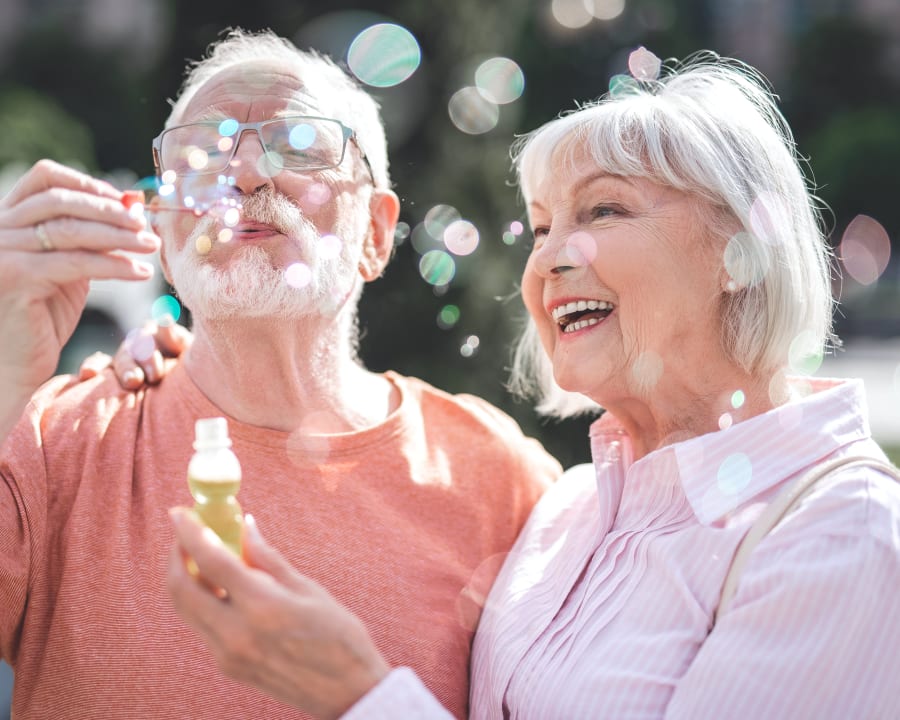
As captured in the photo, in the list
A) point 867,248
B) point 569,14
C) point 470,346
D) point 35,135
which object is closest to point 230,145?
point 470,346

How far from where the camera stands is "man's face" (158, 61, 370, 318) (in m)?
2.55

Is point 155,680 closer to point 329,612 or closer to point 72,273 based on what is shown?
point 329,612

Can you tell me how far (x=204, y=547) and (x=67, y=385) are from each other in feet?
4.32

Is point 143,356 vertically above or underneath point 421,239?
above

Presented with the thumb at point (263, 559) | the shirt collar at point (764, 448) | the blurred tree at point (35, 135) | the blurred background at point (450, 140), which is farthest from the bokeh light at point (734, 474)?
the blurred tree at point (35, 135)

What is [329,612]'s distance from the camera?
162cm

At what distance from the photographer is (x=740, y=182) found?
233 cm

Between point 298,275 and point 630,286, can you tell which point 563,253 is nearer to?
point 630,286

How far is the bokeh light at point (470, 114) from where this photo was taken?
5.75 m

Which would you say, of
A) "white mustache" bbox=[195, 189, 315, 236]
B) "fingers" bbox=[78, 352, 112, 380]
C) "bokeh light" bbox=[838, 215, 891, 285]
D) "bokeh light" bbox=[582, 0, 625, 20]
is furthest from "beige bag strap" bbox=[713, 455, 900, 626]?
"bokeh light" bbox=[838, 215, 891, 285]

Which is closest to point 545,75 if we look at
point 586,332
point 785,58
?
point 586,332

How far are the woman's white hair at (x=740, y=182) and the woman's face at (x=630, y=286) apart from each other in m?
0.04

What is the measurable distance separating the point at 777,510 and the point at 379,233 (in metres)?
1.65

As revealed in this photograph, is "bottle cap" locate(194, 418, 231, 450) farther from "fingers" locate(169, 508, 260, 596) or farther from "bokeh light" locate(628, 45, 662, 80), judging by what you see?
"bokeh light" locate(628, 45, 662, 80)
